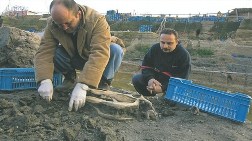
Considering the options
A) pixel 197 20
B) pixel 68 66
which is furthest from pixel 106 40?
pixel 197 20

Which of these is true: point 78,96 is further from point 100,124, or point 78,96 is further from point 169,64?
point 169,64

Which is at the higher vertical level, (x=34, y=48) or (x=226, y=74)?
(x=34, y=48)

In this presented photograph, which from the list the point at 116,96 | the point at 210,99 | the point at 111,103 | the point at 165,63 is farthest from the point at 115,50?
the point at 210,99

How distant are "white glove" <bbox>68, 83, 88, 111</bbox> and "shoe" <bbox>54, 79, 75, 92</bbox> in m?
0.60

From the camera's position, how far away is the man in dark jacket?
5.05 meters

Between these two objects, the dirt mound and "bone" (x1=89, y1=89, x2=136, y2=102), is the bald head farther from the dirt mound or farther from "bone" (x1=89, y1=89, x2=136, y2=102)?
the dirt mound

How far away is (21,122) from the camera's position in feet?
11.3

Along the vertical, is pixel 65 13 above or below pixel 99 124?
above

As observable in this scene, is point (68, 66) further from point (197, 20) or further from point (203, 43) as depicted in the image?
point (197, 20)

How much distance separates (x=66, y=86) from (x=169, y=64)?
1.42 meters

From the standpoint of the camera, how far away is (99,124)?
12.0ft

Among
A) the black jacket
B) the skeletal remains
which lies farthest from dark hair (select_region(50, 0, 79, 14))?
the black jacket

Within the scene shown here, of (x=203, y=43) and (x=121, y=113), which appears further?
(x=203, y=43)

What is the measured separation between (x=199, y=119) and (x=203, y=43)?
75.5ft
